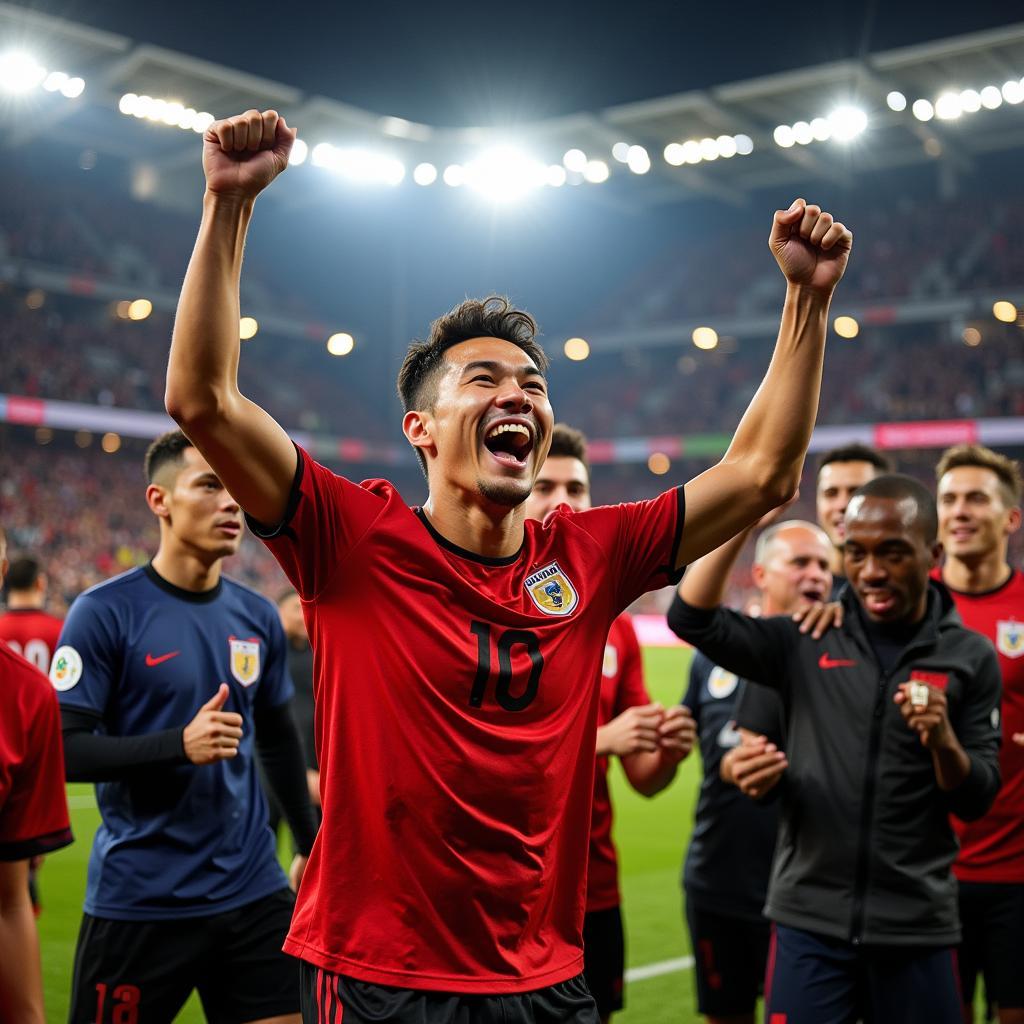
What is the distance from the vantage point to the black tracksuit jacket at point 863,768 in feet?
11.4

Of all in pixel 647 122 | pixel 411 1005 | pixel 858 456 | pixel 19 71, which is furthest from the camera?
pixel 647 122

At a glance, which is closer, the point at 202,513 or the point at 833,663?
the point at 833,663

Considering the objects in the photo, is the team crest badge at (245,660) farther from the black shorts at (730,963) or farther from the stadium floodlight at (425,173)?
the stadium floodlight at (425,173)

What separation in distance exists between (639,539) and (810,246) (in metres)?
0.78

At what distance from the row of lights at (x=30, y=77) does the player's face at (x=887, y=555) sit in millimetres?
30117

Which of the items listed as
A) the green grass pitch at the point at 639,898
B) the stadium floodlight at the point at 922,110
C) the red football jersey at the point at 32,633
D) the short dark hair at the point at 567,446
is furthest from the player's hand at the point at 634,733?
the stadium floodlight at the point at 922,110

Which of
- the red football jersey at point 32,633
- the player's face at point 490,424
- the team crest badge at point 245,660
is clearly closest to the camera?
the player's face at point 490,424

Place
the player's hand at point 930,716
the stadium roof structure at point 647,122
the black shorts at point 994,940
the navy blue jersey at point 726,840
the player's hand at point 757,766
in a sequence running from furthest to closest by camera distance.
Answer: the stadium roof structure at point 647,122
the navy blue jersey at point 726,840
the black shorts at point 994,940
the player's hand at point 757,766
the player's hand at point 930,716

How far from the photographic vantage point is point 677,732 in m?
3.72

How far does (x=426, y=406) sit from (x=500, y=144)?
37.2 meters

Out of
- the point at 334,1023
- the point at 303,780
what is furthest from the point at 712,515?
the point at 303,780

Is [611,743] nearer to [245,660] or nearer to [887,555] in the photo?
[887,555]

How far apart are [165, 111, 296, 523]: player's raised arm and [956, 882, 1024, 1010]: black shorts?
3.52 meters

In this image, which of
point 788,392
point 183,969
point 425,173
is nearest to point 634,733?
point 788,392
